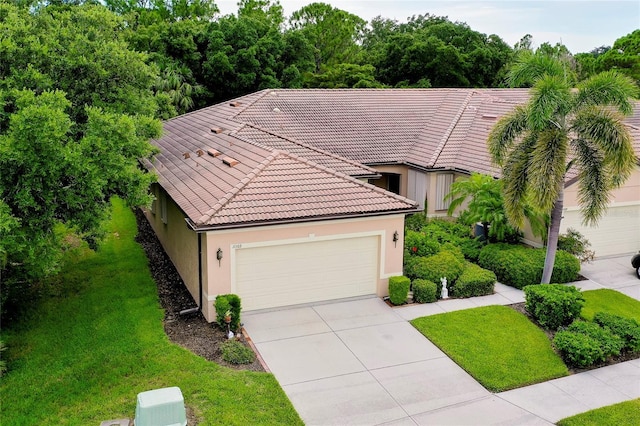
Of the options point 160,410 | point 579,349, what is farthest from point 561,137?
point 160,410

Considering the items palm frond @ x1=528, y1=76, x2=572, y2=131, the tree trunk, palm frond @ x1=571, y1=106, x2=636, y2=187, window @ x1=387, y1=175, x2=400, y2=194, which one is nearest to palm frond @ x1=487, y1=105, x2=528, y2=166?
palm frond @ x1=528, y1=76, x2=572, y2=131

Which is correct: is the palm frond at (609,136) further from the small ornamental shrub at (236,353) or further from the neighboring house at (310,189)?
the small ornamental shrub at (236,353)

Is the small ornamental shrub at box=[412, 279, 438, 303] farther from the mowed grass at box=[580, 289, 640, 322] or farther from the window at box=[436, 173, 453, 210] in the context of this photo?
the window at box=[436, 173, 453, 210]

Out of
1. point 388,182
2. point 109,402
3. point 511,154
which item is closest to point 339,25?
point 388,182

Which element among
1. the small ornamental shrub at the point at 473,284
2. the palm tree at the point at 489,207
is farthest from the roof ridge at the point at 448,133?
the small ornamental shrub at the point at 473,284

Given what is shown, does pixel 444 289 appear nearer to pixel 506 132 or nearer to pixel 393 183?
pixel 506 132

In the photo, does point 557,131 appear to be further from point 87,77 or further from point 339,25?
point 339,25
